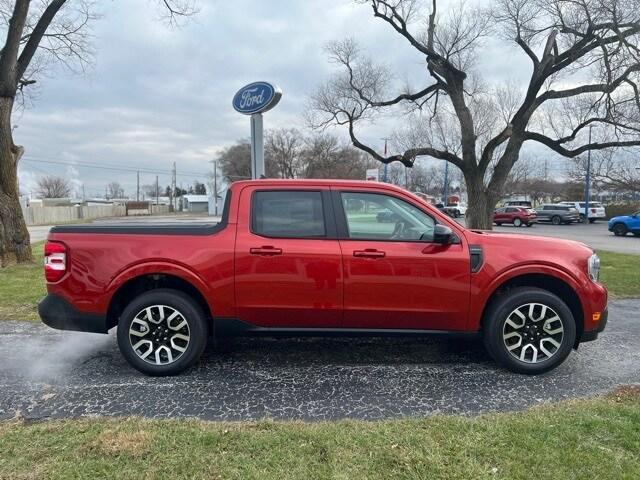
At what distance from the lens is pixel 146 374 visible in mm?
4094

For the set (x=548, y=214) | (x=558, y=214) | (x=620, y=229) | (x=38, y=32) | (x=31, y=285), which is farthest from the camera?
(x=548, y=214)

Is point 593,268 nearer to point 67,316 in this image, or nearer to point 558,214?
point 67,316

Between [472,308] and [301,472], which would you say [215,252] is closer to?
[301,472]

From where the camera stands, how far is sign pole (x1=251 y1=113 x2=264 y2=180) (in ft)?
27.1

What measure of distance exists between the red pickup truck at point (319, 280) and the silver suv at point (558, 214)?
124 ft

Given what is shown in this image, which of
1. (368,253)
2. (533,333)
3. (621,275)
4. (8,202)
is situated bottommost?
(621,275)

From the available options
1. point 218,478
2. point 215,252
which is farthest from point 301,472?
point 215,252

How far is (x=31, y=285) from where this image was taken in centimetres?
823

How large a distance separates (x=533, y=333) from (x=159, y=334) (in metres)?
3.40

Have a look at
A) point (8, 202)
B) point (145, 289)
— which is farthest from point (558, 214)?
point (145, 289)

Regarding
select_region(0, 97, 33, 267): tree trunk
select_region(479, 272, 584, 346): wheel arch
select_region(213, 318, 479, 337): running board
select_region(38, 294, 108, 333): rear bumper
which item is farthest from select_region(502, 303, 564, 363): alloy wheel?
select_region(0, 97, 33, 267): tree trunk

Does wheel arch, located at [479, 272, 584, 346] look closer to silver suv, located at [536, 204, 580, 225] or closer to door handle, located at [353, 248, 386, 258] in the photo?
door handle, located at [353, 248, 386, 258]

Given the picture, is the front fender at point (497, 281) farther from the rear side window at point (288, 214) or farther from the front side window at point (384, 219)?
the rear side window at point (288, 214)

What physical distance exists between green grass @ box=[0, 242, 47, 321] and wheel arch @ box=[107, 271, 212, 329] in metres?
2.76
